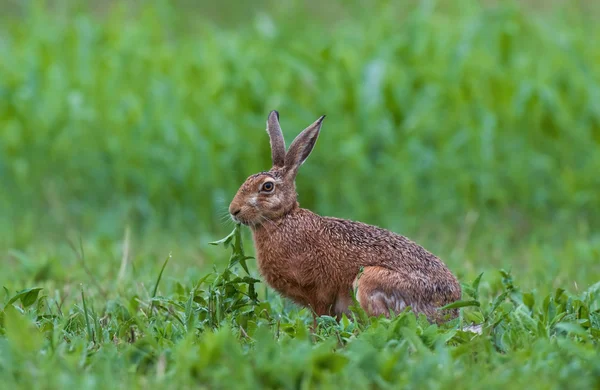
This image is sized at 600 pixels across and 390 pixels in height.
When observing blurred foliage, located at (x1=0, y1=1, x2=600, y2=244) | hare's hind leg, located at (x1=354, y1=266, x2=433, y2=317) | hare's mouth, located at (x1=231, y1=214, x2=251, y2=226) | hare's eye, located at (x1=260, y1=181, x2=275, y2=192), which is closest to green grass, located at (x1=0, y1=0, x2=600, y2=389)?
blurred foliage, located at (x1=0, y1=1, x2=600, y2=244)

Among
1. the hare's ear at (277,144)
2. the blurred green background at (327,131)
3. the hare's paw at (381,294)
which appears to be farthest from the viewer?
the blurred green background at (327,131)

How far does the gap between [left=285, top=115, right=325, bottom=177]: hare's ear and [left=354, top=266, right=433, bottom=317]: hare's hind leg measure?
838 millimetres

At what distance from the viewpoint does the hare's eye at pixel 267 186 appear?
197 inches

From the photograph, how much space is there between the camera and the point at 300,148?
509 centimetres

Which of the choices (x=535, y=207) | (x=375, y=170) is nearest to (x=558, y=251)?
(x=535, y=207)

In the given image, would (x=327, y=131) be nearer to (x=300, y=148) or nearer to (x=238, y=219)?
(x=300, y=148)

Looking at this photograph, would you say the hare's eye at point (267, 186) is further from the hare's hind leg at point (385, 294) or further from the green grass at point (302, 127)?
the green grass at point (302, 127)

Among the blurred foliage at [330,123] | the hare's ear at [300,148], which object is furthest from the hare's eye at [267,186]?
the blurred foliage at [330,123]

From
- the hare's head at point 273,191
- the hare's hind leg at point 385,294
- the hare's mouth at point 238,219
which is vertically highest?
the hare's head at point 273,191

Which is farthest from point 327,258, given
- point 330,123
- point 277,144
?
point 330,123

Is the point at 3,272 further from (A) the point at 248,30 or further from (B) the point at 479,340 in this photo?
(A) the point at 248,30

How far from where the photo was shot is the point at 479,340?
3826mm

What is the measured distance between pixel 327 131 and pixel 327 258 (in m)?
3.88

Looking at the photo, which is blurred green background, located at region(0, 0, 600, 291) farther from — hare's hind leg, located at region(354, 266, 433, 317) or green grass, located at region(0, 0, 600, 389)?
hare's hind leg, located at region(354, 266, 433, 317)
